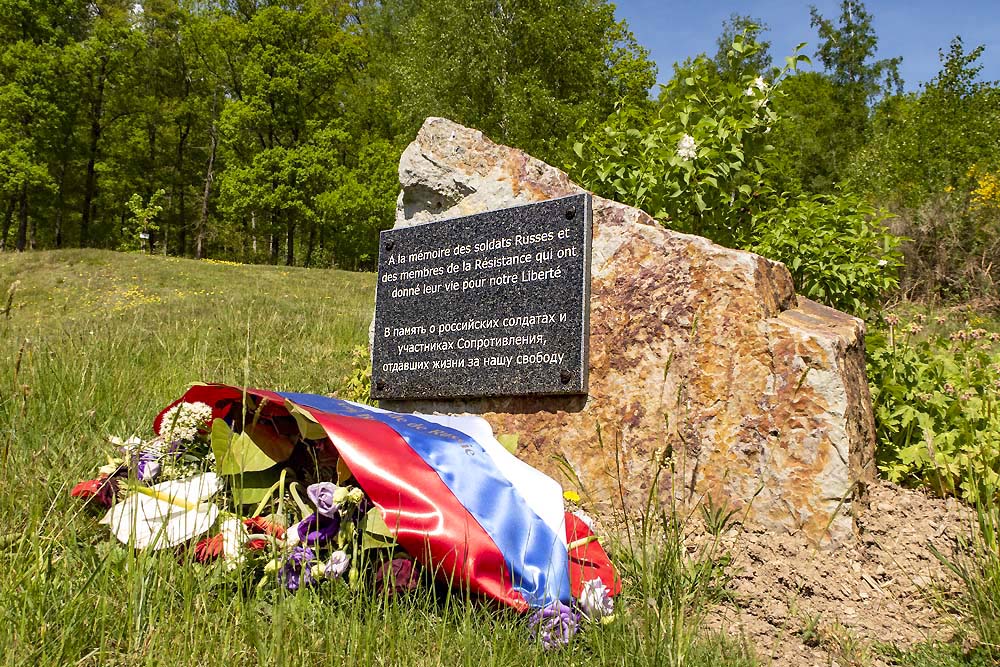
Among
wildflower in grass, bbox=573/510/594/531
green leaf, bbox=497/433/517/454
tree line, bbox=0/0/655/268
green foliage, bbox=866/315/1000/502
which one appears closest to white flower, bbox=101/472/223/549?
green leaf, bbox=497/433/517/454

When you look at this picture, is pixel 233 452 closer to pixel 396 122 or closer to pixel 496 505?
pixel 496 505

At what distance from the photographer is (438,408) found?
160 inches

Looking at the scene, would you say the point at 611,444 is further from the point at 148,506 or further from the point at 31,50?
the point at 31,50

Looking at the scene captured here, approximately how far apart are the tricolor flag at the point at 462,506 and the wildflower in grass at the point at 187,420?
85 millimetres

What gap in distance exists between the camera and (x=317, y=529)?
240 centimetres

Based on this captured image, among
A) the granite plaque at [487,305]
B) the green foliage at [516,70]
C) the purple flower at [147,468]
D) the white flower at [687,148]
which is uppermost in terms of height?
the green foliage at [516,70]

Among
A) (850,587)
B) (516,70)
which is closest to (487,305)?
(850,587)

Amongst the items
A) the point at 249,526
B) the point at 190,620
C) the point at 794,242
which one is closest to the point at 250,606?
the point at 190,620

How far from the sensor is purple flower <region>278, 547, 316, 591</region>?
2258 millimetres

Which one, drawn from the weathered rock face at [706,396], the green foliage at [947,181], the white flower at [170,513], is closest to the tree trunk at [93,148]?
the green foliage at [947,181]

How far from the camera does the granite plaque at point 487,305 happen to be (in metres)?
3.58

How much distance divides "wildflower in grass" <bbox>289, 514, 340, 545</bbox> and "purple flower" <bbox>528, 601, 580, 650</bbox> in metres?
0.71

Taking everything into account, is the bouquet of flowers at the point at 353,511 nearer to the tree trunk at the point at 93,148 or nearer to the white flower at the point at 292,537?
the white flower at the point at 292,537

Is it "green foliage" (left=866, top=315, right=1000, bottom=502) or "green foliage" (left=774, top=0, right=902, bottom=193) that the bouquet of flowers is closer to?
"green foliage" (left=866, top=315, right=1000, bottom=502)
